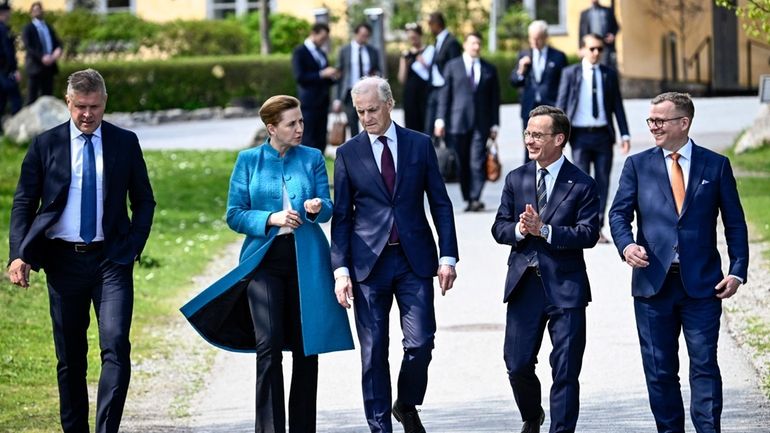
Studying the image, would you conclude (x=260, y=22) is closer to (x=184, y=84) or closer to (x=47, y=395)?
(x=184, y=84)

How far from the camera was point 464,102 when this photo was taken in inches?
696

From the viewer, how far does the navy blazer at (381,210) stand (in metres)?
8.50

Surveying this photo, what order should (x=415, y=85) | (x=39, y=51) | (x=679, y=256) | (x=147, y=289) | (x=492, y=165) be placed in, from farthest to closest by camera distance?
(x=39, y=51)
(x=415, y=85)
(x=492, y=165)
(x=147, y=289)
(x=679, y=256)

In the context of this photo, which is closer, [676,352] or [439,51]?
[676,352]

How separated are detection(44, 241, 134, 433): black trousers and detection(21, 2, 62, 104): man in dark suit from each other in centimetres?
1944

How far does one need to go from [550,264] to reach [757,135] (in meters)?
15.6

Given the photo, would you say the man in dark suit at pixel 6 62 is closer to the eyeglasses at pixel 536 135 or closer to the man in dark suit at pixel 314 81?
the man in dark suit at pixel 314 81

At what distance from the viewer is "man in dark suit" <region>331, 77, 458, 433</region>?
848 centimetres

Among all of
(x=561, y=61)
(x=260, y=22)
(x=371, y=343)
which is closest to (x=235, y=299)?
(x=371, y=343)

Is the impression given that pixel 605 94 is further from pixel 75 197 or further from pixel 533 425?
pixel 75 197

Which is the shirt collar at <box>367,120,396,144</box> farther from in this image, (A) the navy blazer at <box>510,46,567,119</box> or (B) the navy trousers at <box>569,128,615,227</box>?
(A) the navy blazer at <box>510,46,567,119</box>

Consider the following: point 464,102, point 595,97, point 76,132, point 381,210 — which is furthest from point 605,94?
point 76,132

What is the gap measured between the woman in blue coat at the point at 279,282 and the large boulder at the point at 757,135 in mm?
15492

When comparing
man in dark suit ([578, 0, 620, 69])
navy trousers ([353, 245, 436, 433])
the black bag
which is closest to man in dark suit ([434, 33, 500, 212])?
the black bag
